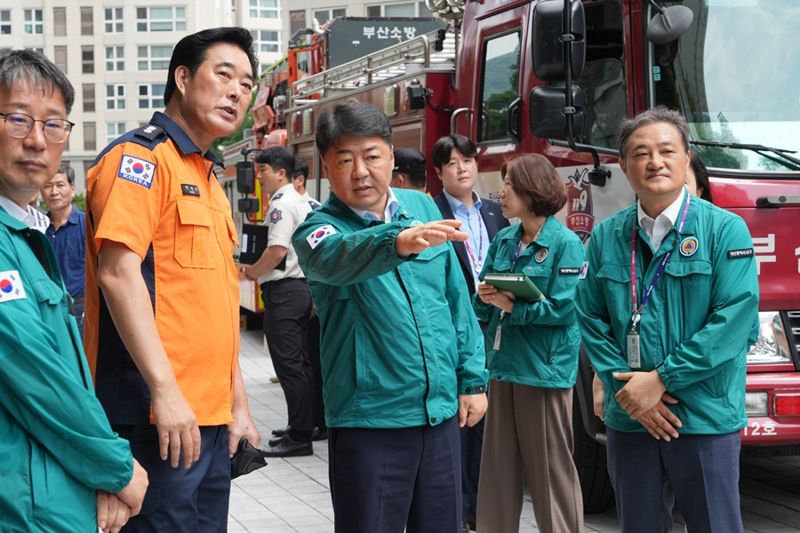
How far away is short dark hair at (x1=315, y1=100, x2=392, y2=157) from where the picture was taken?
418 centimetres

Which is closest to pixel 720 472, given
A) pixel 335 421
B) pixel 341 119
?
pixel 335 421

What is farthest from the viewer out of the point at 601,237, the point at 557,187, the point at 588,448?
the point at 588,448

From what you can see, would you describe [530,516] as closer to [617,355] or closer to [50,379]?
[617,355]

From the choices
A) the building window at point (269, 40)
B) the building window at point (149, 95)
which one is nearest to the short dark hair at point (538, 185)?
the building window at point (149, 95)

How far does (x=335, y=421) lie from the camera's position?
4.25 meters

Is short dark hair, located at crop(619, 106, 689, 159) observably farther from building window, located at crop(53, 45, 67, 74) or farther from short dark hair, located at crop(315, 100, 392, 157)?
building window, located at crop(53, 45, 67, 74)

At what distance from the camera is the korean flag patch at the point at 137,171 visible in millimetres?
3643

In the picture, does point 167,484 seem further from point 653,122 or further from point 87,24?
point 87,24

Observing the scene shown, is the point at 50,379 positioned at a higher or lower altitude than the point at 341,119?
lower

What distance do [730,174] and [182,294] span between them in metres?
3.14

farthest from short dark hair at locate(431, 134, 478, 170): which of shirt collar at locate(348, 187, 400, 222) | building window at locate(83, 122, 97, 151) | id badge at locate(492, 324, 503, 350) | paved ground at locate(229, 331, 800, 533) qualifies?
building window at locate(83, 122, 97, 151)

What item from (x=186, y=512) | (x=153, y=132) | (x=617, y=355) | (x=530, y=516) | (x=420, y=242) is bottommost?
(x=530, y=516)

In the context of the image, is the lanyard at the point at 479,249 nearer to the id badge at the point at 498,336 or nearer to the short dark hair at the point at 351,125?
the id badge at the point at 498,336

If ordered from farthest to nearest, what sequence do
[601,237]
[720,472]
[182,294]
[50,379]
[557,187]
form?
[557,187] < [601,237] < [720,472] < [182,294] < [50,379]
